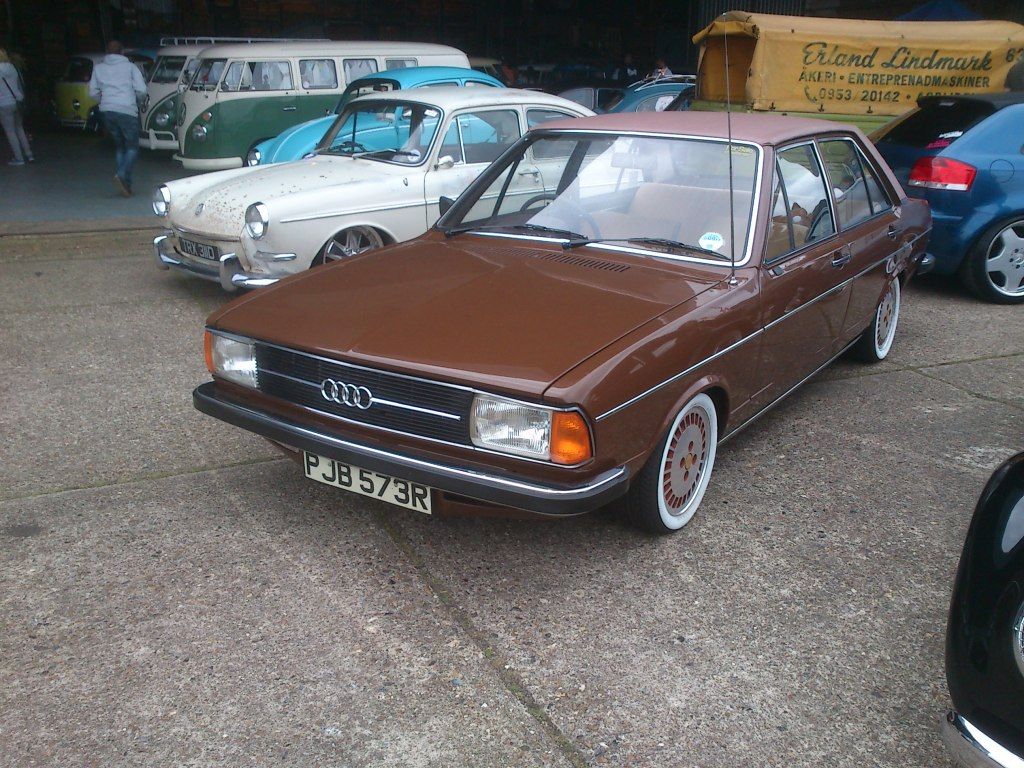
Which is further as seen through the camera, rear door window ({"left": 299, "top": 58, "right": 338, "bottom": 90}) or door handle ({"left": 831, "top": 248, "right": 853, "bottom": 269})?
rear door window ({"left": 299, "top": 58, "right": 338, "bottom": 90})

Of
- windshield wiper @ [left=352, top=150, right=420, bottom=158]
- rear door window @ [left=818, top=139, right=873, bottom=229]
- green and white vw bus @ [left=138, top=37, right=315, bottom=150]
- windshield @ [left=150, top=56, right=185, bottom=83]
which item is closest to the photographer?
rear door window @ [left=818, top=139, right=873, bottom=229]

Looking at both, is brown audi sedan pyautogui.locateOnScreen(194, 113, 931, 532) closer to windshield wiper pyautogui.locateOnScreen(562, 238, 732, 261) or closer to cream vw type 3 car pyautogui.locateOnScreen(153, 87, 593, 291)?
windshield wiper pyautogui.locateOnScreen(562, 238, 732, 261)

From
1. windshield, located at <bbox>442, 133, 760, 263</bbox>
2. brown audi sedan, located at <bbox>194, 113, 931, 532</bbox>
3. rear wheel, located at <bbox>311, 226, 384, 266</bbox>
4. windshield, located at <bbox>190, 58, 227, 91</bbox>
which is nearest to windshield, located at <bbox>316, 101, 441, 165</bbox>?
rear wheel, located at <bbox>311, 226, 384, 266</bbox>

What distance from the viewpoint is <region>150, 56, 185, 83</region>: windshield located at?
13281 millimetres

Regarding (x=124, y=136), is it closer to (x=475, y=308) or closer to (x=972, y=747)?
(x=475, y=308)

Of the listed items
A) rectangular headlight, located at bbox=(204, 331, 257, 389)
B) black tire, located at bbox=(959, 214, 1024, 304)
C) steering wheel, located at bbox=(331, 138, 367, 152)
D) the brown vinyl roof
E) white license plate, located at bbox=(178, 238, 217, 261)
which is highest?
the brown vinyl roof

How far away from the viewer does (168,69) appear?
13.4 meters

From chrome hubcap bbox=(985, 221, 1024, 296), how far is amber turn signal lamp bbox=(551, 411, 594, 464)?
206 inches

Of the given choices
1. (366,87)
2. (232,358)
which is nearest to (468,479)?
(232,358)

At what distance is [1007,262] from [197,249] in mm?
5919

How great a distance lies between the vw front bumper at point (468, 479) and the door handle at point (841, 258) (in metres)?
1.90

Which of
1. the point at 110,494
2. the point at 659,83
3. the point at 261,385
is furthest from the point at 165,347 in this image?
the point at 659,83

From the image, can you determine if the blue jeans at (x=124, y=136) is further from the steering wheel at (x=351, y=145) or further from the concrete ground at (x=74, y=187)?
the steering wheel at (x=351, y=145)

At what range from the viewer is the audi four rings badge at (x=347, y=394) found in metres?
3.05
